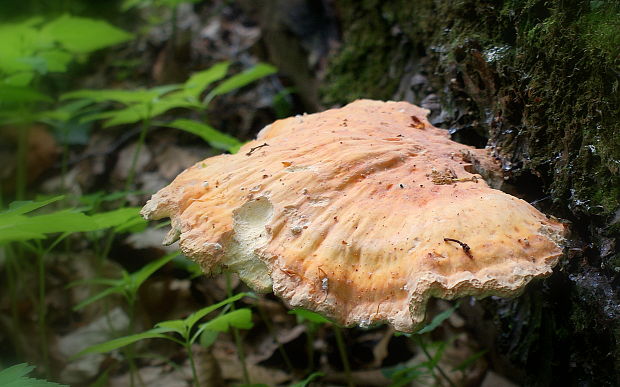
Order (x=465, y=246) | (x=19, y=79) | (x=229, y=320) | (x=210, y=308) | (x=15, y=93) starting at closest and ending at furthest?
(x=465, y=246), (x=210, y=308), (x=229, y=320), (x=15, y=93), (x=19, y=79)

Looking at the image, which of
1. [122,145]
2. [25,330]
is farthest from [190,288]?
[122,145]

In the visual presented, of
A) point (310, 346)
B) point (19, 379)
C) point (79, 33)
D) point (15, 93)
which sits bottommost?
point (310, 346)

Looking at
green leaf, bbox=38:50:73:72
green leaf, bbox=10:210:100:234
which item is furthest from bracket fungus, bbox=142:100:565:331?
green leaf, bbox=38:50:73:72

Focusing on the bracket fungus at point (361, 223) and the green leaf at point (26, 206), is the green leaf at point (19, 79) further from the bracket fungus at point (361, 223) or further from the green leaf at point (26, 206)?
the bracket fungus at point (361, 223)

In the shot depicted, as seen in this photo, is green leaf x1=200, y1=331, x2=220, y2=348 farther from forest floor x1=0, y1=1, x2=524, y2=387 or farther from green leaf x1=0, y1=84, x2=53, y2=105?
green leaf x1=0, y1=84, x2=53, y2=105

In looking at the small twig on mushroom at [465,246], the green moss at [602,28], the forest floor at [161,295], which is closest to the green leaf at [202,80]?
the forest floor at [161,295]

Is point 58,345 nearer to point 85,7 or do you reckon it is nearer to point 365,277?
point 365,277

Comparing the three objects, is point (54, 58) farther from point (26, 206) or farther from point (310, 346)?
point (310, 346)

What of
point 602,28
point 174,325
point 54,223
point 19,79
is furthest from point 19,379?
point 19,79
